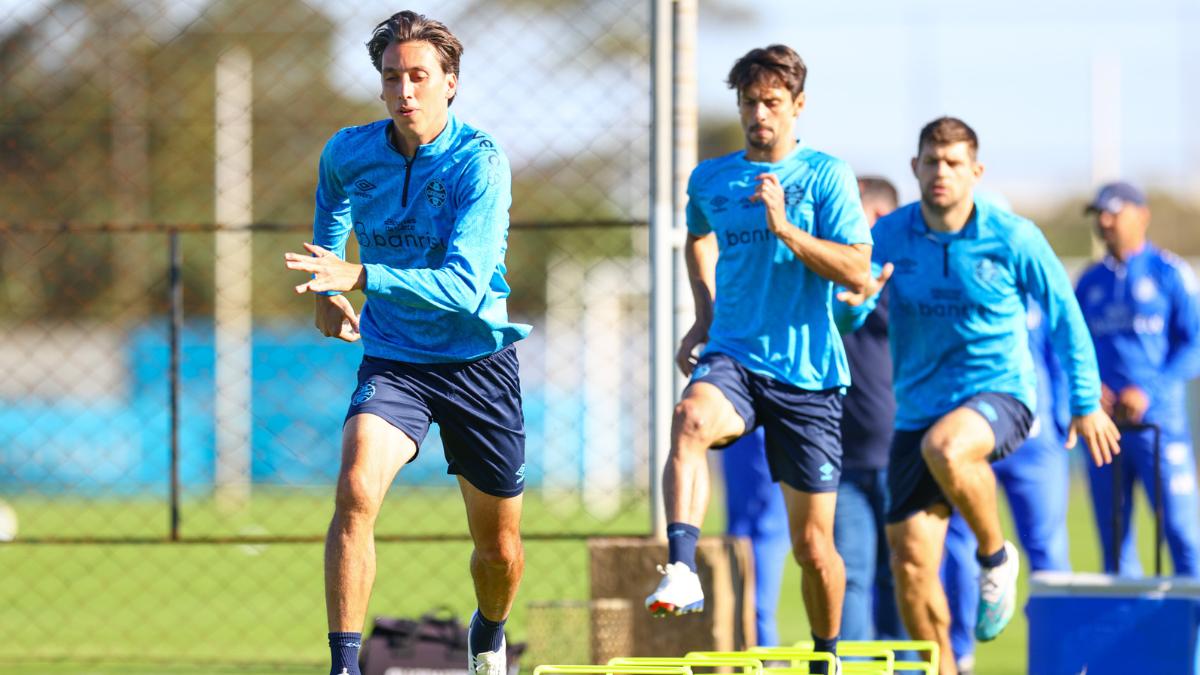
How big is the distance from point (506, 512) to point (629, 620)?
2189 mm

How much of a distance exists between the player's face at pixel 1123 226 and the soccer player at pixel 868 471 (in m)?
2.70

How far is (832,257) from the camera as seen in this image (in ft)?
19.7

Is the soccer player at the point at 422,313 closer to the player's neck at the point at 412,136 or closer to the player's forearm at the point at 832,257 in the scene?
the player's neck at the point at 412,136

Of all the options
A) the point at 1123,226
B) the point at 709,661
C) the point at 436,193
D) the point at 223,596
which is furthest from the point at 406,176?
the point at 223,596

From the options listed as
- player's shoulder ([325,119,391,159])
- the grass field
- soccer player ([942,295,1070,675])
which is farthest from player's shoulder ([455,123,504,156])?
soccer player ([942,295,1070,675])

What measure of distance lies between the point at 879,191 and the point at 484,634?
123 inches

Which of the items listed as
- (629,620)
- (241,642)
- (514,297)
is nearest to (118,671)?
(241,642)

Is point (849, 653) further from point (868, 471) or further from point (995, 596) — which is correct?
point (868, 471)

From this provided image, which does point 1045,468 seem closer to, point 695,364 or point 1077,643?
A: point 1077,643

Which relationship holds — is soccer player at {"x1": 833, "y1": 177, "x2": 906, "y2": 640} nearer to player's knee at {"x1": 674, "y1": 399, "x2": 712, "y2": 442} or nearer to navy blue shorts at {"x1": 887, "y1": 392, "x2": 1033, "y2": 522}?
navy blue shorts at {"x1": 887, "y1": 392, "x2": 1033, "y2": 522}

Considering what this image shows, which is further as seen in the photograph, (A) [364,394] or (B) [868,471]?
(B) [868,471]

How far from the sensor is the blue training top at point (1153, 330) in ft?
33.7

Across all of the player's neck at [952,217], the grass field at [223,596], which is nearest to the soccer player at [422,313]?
the player's neck at [952,217]

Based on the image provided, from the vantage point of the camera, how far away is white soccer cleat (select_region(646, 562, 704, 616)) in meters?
5.44
